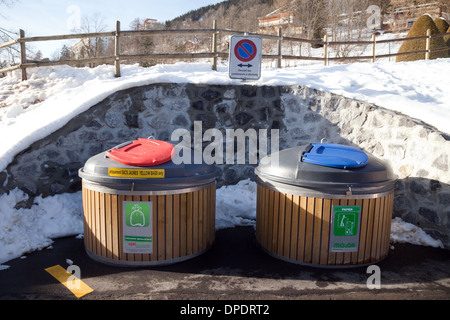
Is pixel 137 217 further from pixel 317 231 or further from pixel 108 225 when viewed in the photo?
pixel 317 231

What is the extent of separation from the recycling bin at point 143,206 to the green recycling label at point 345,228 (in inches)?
51.5

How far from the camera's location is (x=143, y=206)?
127 inches

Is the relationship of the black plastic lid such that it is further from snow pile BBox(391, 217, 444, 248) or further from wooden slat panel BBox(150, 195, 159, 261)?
wooden slat panel BBox(150, 195, 159, 261)

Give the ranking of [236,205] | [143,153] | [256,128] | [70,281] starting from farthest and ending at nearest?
[256,128]
[236,205]
[143,153]
[70,281]

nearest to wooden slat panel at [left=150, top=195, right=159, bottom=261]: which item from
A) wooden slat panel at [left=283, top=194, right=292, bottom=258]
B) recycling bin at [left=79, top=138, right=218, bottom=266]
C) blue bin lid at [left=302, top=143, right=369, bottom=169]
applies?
recycling bin at [left=79, top=138, right=218, bottom=266]

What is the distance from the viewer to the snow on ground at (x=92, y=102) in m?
4.04

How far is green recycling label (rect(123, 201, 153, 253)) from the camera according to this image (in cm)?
323

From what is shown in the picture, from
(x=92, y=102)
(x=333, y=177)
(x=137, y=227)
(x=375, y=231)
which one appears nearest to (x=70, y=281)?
(x=137, y=227)

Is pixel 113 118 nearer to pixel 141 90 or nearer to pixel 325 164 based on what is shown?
pixel 141 90

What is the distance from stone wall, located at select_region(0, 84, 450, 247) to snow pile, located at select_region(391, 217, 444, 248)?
7cm

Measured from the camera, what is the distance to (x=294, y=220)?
3357 mm

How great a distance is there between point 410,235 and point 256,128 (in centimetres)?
Answer: 263

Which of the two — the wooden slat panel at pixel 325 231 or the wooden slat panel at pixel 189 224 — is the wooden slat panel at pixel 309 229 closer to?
the wooden slat panel at pixel 325 231

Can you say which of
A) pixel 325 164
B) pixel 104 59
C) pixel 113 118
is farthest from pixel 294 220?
pixel 104 59
